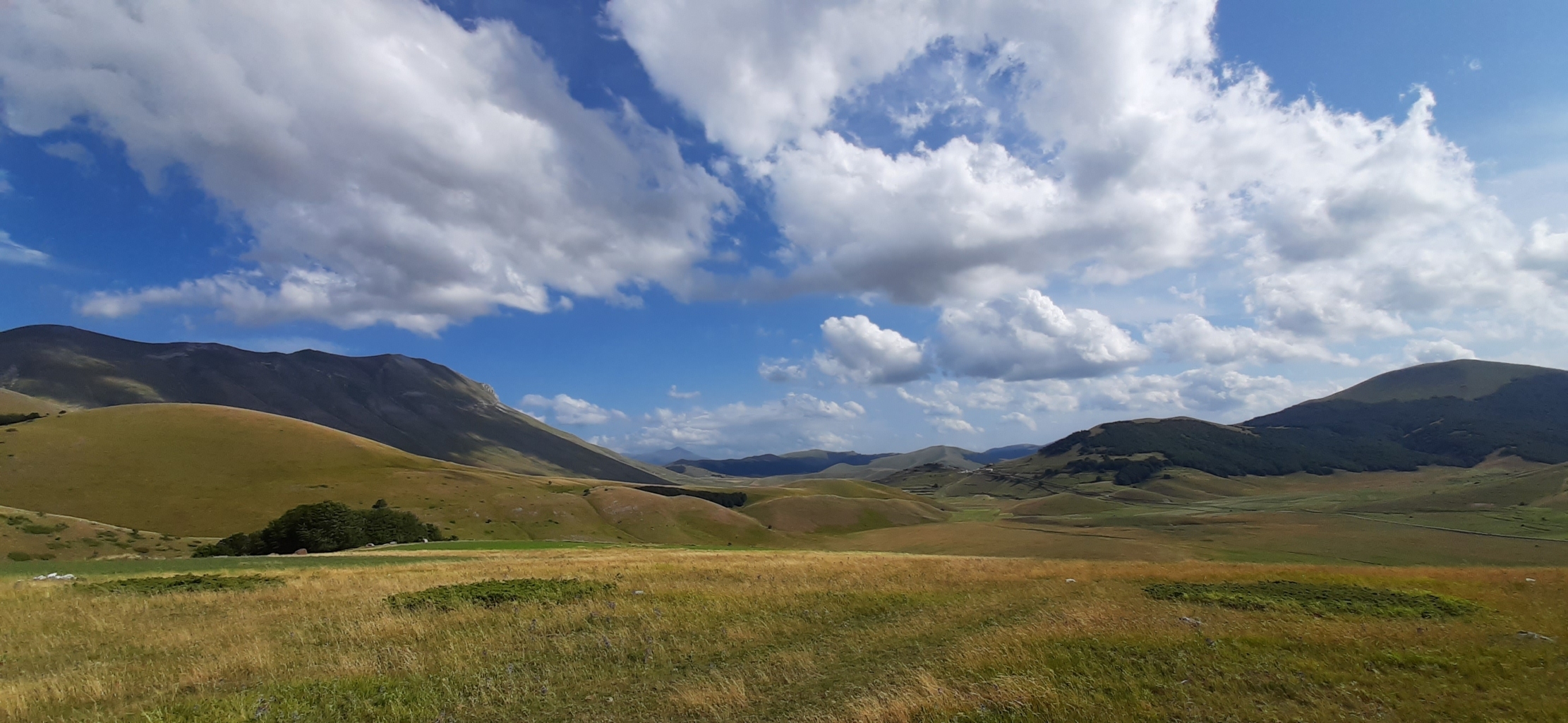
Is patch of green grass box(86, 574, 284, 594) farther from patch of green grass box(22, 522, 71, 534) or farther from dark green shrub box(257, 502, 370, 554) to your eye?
patch of green grass box(22, 522, 71, 534)

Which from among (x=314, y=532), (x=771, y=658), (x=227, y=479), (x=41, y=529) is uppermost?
(x=227, y=479)

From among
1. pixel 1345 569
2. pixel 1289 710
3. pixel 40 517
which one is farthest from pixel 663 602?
pixel 40 517

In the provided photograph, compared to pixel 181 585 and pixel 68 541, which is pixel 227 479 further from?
pixel 181 585

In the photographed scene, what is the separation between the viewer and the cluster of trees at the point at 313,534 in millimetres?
59281

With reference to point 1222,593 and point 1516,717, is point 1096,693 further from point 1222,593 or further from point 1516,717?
point 1222,593

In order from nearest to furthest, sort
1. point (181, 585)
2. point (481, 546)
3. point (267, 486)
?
point (181, 585) → point (481, 546) → point (267, 486)

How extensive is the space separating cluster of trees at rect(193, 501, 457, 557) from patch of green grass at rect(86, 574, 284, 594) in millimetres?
38849

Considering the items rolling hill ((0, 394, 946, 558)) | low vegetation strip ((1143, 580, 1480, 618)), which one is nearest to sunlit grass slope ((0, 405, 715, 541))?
rolling hill ((0, 394, 946, 558))

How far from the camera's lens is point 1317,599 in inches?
777

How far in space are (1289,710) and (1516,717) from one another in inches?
125

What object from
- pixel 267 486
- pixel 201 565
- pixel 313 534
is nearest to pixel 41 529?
pixel 313 534

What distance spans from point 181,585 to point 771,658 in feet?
75.1

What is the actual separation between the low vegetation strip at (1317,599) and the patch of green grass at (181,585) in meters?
31.8

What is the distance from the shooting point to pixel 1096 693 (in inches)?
428
